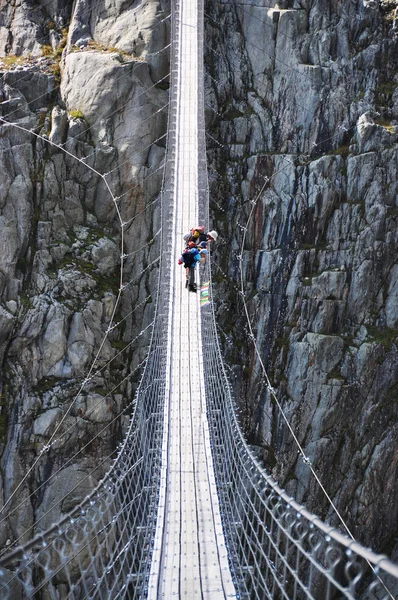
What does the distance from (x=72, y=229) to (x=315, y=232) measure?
7.85 meters

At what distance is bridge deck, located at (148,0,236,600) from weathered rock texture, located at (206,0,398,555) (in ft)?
10.2

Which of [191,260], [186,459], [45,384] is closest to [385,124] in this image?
[191,260]

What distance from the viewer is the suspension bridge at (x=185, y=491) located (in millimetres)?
5586

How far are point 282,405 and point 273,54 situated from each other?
12.3 meters

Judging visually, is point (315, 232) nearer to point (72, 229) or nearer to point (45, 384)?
point (72, 229)

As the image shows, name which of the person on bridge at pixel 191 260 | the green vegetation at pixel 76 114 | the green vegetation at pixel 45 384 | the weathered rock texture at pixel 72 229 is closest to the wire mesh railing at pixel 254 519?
the person on bridge at pixel 191 260

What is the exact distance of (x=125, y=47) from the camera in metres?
18.4

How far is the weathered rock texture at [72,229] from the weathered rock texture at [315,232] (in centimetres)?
264

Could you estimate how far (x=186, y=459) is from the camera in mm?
9336

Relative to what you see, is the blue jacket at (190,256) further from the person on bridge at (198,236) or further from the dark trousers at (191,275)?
the dark trousers at (191,275)

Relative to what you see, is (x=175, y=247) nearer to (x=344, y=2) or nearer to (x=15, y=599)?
(x=15, y=599)

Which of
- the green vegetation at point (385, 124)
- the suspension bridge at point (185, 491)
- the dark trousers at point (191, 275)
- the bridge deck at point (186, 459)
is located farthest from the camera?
the green vegetation at point (385, 124)

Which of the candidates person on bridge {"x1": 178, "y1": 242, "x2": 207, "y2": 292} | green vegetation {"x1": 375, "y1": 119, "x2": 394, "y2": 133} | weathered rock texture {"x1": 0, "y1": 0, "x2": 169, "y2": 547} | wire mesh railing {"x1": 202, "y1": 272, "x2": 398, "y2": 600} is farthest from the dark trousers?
green vegetation {"x1": 375, "y1": 119, "x2": 394, "y2": 133}

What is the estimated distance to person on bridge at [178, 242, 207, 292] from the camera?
11.6 m
